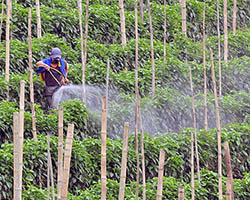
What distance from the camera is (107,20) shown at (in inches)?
334

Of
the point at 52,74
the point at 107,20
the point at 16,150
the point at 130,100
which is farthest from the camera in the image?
the point at 107,20

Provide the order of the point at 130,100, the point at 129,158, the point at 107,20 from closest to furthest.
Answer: the point at 129,158
the point at 130,100
the point at 107,20

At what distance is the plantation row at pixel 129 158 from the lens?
18.7 ft

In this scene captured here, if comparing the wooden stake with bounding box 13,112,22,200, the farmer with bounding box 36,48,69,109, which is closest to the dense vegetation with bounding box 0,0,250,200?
the farmer with bounding box 36,48,69,109

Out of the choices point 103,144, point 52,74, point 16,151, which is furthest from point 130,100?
point 16,151

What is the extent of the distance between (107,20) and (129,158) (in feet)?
9.23

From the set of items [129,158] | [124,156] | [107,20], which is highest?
[107,20]

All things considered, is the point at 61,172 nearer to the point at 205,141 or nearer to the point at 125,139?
the point at 125,139

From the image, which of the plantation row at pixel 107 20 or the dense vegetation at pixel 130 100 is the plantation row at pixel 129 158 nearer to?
the dense vegetation at pixel 130 100

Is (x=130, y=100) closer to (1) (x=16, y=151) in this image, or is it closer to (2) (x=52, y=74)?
(2) (x=52, y=74)

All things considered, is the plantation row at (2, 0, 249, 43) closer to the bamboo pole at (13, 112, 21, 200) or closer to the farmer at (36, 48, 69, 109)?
the farmer at (36, 48, 69, 109)

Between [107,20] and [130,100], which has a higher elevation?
[107,20]

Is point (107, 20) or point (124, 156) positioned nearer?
point (124, 156)

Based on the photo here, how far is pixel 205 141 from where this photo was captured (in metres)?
6.73
